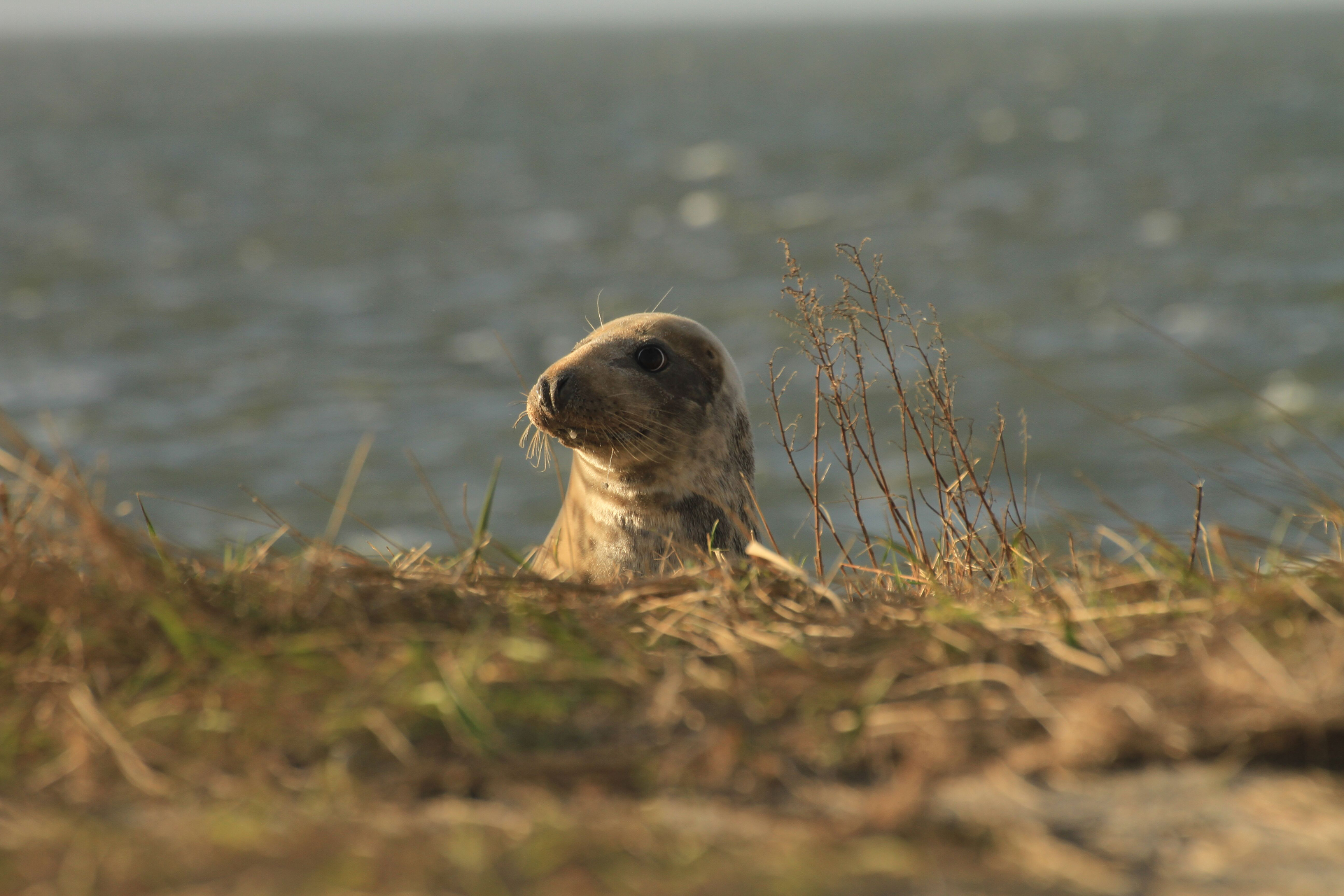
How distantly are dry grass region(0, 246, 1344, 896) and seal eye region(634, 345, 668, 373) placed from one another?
6.43ft

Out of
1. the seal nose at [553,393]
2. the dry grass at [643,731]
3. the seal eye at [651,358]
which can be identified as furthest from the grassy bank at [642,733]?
the seal eye at [651,358]

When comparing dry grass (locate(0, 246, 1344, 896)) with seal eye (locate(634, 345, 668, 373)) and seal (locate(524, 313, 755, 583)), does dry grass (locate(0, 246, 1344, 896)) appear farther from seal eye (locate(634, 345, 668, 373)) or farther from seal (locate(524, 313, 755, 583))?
seal eye (locate(634, 345, 668, 373))

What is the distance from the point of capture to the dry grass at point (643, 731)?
2.04 m

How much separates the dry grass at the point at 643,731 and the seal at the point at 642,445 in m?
1.56

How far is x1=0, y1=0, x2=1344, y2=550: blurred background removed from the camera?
63.3 feet

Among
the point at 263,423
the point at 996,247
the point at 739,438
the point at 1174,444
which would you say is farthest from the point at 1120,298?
the point at 739,438

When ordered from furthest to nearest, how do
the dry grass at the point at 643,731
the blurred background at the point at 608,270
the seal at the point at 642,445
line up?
the blurred background at the point at 608,270
the seal at the point at 642,445
the dry grass at the point at 643,731

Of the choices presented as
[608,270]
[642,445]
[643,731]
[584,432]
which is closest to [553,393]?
[584,432]

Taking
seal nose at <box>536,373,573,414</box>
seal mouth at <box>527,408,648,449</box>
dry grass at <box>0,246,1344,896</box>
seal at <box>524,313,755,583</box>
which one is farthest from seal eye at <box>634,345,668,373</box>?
dry grass at <box>0,246,1344,896</box>

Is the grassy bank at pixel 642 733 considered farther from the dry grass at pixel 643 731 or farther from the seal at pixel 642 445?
the seal at pixel 642 445

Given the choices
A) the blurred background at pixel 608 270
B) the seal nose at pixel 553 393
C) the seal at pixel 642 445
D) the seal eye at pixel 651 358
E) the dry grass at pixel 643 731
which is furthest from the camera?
the blurred background at pixel 608 270

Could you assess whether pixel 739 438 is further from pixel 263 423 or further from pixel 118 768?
pixel 263 423

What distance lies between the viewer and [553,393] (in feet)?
15.5

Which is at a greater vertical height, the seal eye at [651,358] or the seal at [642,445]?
the seal eye at [651,358]
